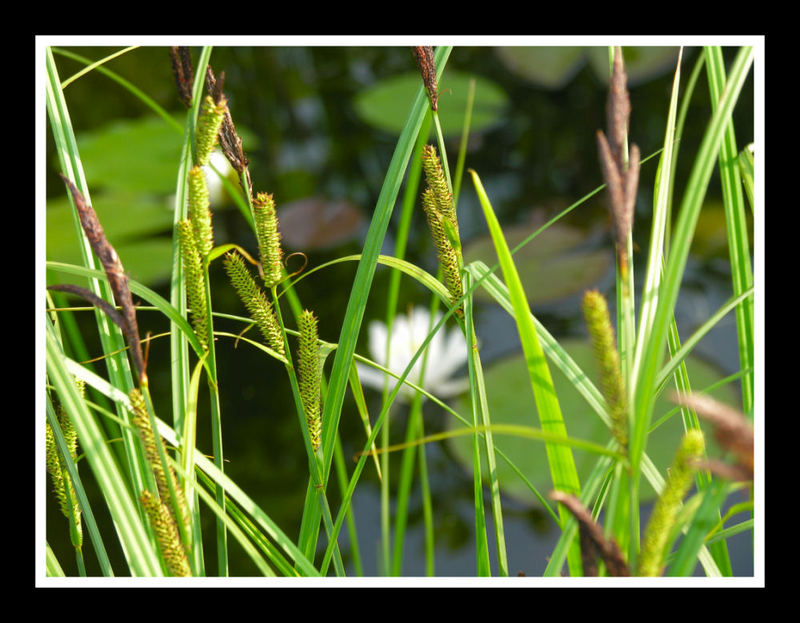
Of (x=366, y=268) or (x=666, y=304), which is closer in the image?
(x=666, y=304)

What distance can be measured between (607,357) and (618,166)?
81mm

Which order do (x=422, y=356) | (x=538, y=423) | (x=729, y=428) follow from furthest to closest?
1. (x=538, y=423)
2. (x=422, y=356)
3. (x=729, y=428)

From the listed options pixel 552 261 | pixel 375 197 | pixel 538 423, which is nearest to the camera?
pixel 538 423

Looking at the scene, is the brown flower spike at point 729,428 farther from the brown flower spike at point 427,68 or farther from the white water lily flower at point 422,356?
the white water lily flower at point 422,356

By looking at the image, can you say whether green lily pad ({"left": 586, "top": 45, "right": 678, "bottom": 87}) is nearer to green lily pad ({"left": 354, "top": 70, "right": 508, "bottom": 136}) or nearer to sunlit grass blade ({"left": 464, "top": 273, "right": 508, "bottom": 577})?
green lily pad ({"left": 354, "top": 70, "right": 508, "bottom": 136})

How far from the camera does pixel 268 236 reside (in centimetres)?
32

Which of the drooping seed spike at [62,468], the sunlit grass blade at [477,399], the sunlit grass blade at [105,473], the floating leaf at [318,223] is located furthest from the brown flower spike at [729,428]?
the floating leaf at [318,223]

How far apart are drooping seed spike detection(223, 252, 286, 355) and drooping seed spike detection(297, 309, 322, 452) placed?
2 cm

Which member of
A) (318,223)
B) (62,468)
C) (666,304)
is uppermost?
(318,223)

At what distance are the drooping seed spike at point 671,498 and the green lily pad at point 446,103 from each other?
1.44 metres

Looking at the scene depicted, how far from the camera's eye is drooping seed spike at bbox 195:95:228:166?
305 millimetres

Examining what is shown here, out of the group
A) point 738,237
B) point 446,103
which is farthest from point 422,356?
point 446,103

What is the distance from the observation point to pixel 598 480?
1.10 ft

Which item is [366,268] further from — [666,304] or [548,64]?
[548,64]
